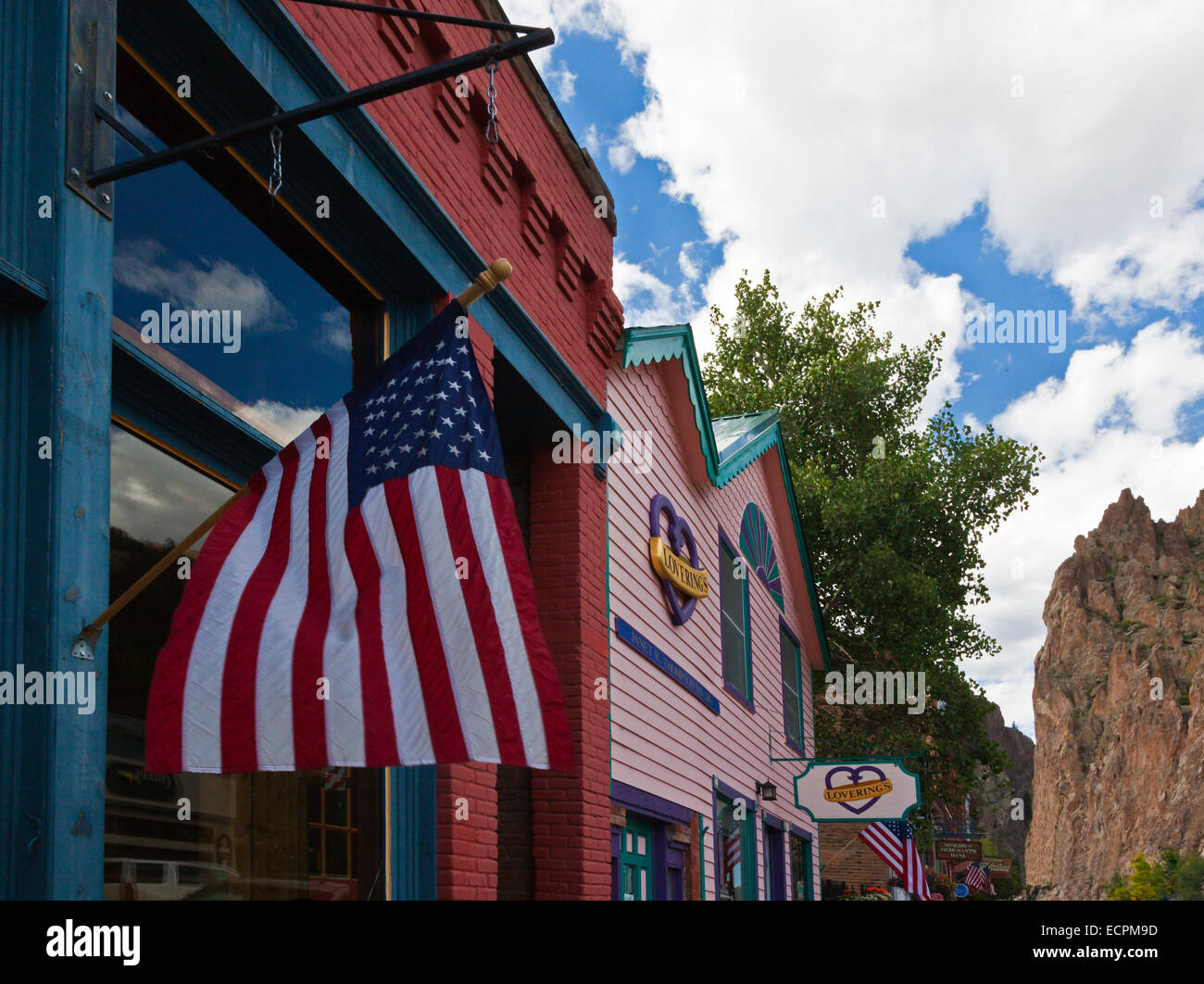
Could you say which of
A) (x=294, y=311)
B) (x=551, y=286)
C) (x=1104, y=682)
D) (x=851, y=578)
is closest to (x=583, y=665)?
(x=551, y=286)

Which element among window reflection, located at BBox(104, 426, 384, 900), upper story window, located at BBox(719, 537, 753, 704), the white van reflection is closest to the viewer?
the white van reflection

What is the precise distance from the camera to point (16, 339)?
13.0 ft

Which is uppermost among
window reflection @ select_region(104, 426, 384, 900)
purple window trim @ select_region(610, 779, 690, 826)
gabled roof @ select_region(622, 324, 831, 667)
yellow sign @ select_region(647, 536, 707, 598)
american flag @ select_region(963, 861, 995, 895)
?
gabled roof @ select_region(622, 324, 831, 667)

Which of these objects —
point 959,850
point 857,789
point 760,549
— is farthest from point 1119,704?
point 760,549

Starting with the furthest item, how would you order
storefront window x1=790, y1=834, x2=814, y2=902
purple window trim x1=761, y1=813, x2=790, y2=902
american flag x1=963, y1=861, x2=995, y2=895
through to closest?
american flag x1=963, y1=861, x2=995, y2=895
storefront window x1=790, y1=834, x2=814, y2=902
purple window trim x1=761, y1=813, x2=790, y2=902

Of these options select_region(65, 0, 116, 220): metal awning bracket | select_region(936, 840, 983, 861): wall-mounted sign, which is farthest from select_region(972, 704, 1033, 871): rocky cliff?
select_region(65, 0, 116, 220): metal awning bracket

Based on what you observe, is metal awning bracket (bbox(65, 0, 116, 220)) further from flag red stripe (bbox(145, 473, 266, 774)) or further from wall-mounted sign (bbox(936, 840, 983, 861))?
wall-mounted sign (bbox(936, 840, 983, 861))

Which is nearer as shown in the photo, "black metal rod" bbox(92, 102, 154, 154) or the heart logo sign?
"black metal rod" bbox(92, 102, 154, 154)

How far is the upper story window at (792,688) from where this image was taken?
752 inches

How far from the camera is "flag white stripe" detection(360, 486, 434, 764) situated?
4062mm

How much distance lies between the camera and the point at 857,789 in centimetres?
1659

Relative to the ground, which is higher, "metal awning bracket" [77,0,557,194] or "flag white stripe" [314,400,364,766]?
"metal awning bracket" [77,0,557,194]

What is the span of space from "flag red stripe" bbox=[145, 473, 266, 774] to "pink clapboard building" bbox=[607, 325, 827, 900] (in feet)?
18.4
